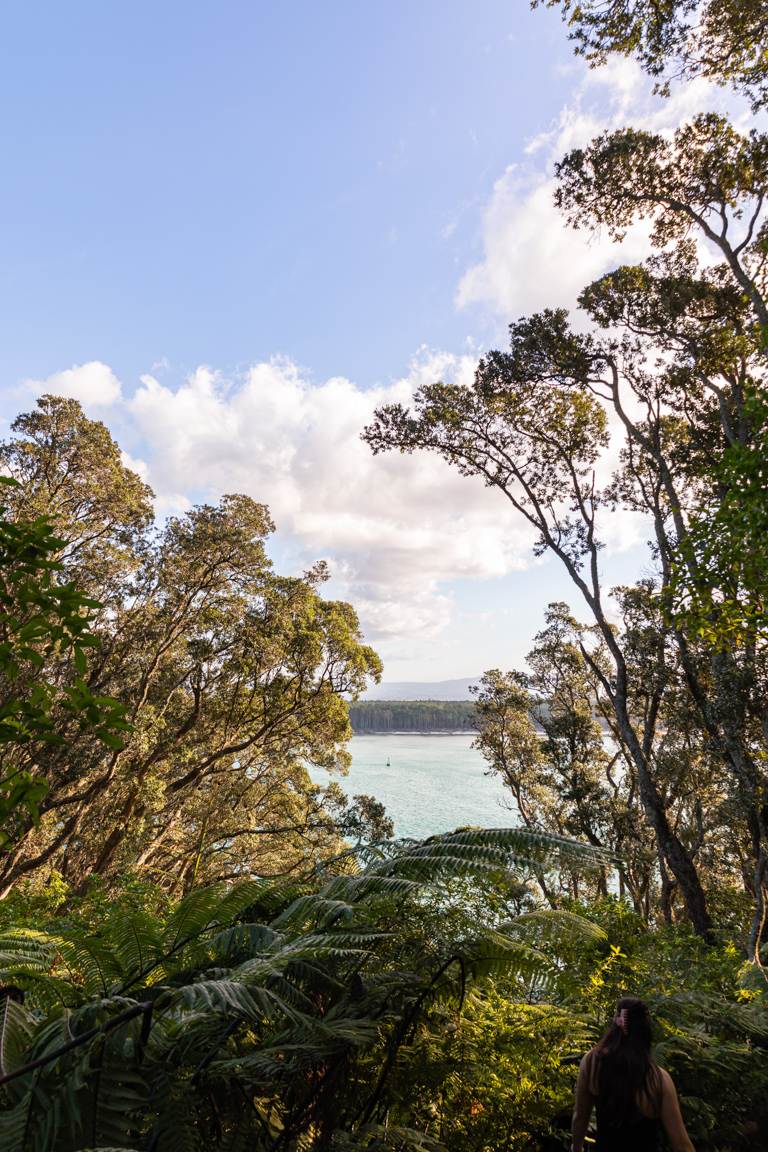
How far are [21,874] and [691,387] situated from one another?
51.3ft

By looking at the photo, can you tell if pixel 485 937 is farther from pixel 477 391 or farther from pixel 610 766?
pixel 610 766

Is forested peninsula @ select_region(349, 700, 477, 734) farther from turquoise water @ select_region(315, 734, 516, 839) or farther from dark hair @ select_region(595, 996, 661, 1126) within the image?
dark hair @ select_region(595, 996, 661, 1126)

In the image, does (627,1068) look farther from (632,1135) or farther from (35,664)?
(35,664)

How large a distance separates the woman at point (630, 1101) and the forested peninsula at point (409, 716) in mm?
78111

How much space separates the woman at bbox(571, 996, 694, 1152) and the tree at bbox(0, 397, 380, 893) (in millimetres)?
8669

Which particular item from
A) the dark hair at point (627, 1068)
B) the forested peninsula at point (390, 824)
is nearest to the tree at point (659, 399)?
the forested peninsula at point (390, 824)

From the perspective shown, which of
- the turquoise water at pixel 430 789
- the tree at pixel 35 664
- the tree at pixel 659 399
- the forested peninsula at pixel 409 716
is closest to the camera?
the tree at pixel 35 664

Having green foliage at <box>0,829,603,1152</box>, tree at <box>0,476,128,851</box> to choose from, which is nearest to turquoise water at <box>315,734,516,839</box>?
green foliage at <box>0,829,603,1152</box>

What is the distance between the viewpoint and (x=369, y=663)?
15.6 m

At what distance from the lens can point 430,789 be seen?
170ft

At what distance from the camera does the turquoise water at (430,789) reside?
35656mm

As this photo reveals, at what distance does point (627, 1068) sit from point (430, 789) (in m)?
52.8

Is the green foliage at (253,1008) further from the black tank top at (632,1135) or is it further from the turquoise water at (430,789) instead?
the turquoise water at (430,789)

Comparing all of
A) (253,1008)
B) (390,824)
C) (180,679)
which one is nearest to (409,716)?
(390,824)
